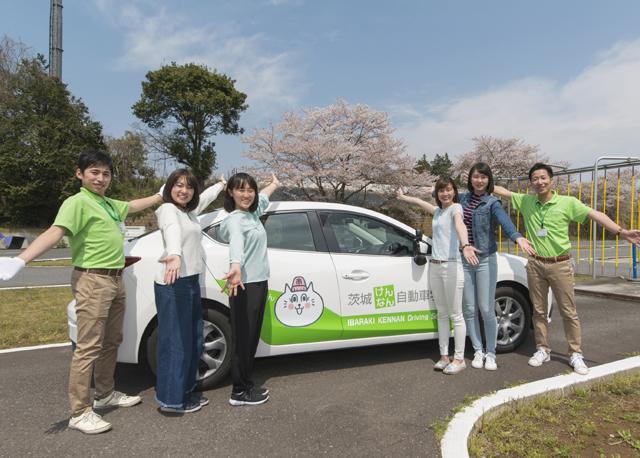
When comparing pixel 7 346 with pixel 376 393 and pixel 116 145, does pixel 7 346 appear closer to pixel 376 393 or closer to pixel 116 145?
pixel 376 393

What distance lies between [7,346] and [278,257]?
363cm

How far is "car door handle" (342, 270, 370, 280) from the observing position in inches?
140

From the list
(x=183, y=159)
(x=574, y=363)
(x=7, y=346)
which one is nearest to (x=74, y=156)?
(x=183, y=159)

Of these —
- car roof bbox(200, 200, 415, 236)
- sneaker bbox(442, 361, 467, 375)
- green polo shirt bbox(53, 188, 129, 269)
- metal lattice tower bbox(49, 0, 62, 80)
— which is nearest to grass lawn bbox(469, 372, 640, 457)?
sneaker bbox(442, 361, 467, 375)

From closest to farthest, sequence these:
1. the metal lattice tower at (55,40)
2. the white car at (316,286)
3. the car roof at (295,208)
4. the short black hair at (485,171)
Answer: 1. the white car at (316,286)
2. the car roof at (295,208)
3. the short black hair at (485,171)
4. the metal lattice tower at (55,40)

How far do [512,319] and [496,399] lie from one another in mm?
1506

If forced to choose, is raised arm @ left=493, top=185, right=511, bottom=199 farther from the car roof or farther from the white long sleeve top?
the white long sleeve top

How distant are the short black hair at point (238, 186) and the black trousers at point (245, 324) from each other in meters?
0.61

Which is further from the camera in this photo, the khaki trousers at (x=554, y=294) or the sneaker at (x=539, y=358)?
the sneaker at (x=539, y=358)

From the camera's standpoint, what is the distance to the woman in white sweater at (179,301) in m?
2.85

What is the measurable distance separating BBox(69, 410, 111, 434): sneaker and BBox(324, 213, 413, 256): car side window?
220cm

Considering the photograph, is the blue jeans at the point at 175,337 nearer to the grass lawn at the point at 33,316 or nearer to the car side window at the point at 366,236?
the car side window at the point at 366,236

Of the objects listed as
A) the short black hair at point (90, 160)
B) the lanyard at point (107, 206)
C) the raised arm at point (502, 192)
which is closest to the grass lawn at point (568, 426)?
the raised arm at point (502, 192)

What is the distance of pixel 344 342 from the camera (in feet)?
11.8
